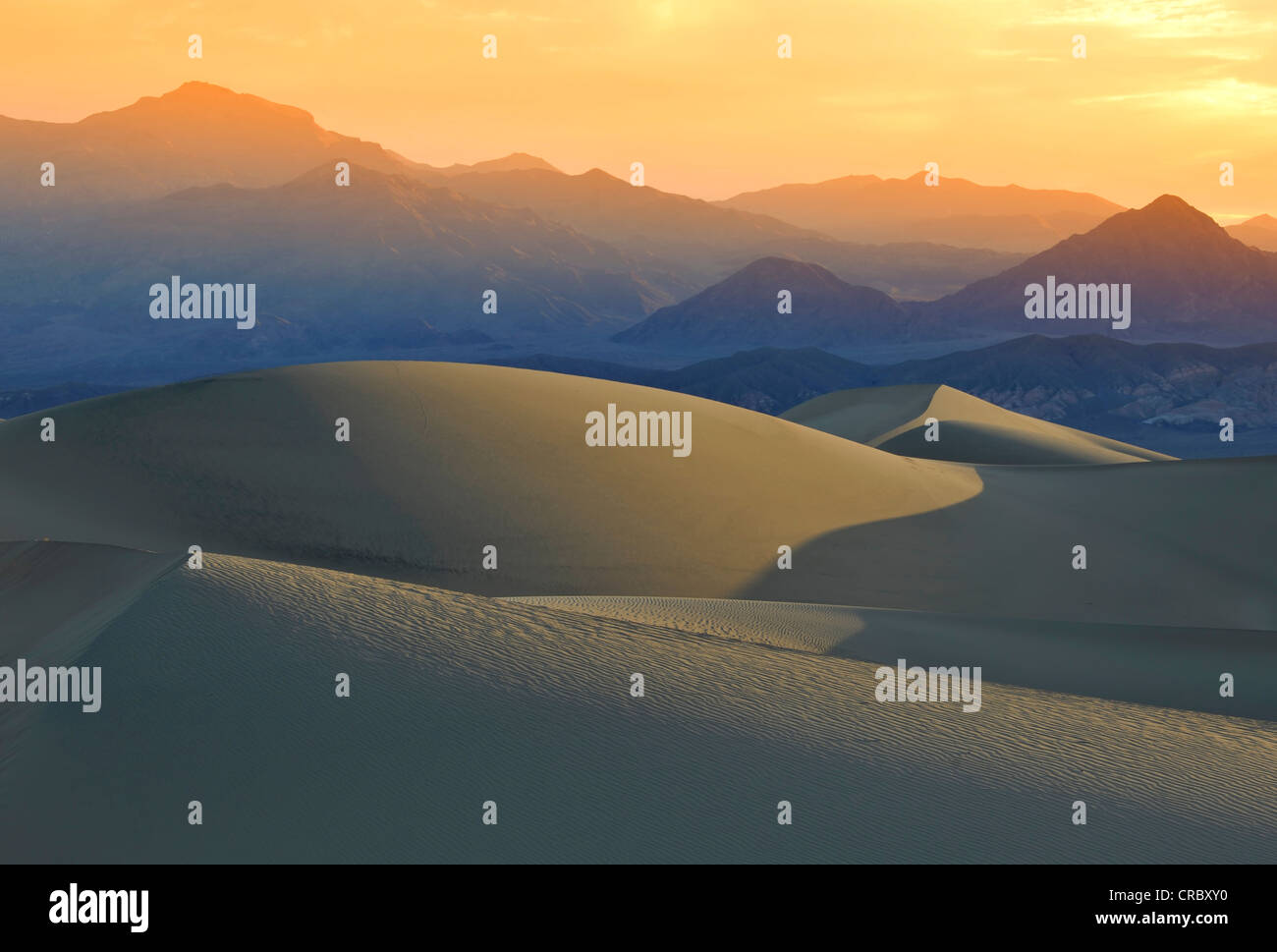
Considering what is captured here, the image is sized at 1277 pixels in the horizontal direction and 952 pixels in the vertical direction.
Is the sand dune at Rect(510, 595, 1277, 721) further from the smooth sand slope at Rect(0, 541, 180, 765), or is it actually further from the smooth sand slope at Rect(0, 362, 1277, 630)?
the smooth sand slope at Rect(0, 362, 1277, 630)

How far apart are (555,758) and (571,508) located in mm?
19099

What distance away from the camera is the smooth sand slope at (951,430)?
68375 millimetres

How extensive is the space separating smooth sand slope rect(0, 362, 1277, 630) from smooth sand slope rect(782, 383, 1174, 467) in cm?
3246

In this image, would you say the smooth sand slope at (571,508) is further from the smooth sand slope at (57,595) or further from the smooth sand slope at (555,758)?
the smooth sand slope at (555,758)

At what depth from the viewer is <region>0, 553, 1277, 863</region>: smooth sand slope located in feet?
27.1

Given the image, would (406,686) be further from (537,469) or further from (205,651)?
(537,469)

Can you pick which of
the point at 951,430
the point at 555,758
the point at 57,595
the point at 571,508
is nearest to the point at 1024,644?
the point at 555,758

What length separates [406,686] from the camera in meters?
10.4

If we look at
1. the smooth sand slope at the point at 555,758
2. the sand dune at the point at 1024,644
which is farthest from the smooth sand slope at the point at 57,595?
the sand dune at the point at 1024,644

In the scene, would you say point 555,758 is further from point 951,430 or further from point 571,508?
point 951,430

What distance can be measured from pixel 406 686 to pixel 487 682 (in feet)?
2.36

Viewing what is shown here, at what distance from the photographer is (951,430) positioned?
7219cm
